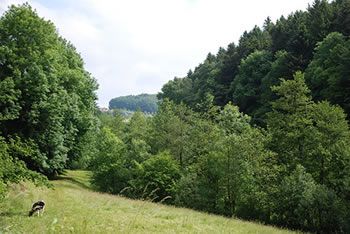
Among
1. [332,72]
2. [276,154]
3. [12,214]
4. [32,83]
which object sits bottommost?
[12,214]

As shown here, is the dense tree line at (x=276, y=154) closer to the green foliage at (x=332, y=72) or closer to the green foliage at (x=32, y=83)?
the green foliage at (x=332, y=72)

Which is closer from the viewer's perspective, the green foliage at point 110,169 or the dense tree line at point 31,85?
the dense tree line at point 31,85

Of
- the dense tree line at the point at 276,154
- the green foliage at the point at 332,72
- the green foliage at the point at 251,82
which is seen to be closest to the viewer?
the dense tree line at the point at 276,154

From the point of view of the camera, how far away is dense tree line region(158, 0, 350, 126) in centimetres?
3375

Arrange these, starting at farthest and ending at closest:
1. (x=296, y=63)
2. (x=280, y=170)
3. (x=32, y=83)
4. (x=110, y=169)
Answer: (x=296, y=63), (x=110, y=169), (x=280, y=170), (x=32, y=83)

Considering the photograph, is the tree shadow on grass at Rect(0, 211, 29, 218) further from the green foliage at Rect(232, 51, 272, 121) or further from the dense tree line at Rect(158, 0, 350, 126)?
the green foliage at Rect(232, 51, 272, 121)

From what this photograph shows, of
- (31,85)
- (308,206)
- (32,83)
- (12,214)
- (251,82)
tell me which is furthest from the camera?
(251,82)

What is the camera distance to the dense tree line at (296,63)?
3375 cm

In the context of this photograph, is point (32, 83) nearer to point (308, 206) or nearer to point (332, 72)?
point (308, 206)

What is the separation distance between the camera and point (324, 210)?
683 inches

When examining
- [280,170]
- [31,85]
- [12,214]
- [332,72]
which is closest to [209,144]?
[280,170]

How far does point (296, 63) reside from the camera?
1681 inches

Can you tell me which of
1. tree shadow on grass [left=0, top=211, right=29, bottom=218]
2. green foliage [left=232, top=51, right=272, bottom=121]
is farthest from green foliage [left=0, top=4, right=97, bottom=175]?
green foliage [left=232, top=51, right=272, bottom=121]

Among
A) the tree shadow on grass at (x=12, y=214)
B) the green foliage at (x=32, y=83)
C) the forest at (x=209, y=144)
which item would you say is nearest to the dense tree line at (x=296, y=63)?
the forest at (x=209, y=144)
